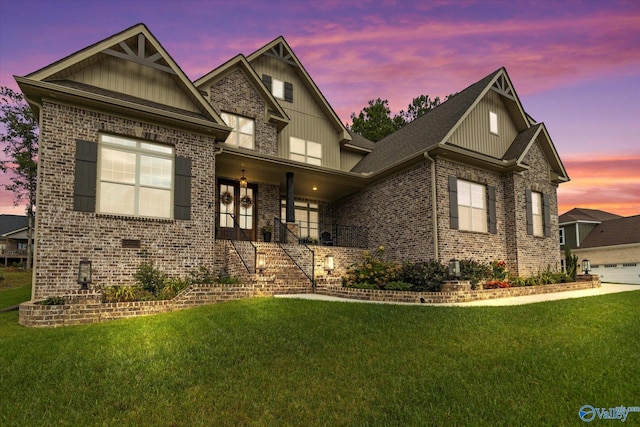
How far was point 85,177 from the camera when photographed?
9.45 meters

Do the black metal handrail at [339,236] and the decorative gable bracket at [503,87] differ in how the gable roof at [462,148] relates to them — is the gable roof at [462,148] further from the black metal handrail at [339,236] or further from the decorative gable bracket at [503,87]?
the black metal handrail at [339,236]

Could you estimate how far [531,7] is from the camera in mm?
9906

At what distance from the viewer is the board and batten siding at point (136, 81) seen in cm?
1039

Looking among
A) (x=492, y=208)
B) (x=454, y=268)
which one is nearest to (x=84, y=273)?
(x=454, y=268)

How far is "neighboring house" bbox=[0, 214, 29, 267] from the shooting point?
39.2 meters

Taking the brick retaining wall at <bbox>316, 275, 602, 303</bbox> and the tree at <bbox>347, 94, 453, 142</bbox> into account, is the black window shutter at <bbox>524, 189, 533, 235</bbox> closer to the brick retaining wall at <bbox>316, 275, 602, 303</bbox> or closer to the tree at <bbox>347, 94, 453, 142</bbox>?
the brick retaining wall at <bbox>316, 275, 602, 303</bbox>

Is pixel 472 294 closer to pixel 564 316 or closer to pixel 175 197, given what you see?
pixel 564 316

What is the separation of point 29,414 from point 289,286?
7764 mm

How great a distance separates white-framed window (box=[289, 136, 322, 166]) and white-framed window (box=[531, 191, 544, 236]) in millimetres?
9489

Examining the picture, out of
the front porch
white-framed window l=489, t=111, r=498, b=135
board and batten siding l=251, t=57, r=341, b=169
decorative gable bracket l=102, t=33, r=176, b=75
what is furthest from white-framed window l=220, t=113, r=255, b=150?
white-framed window l=489, t=111, r=498, b=135

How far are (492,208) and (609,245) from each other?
15.2 meters

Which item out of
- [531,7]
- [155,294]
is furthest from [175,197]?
[531,7]

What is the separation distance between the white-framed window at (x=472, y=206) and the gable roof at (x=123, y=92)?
8.86 m

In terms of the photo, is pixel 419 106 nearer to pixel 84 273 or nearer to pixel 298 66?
pixel 298 66
